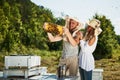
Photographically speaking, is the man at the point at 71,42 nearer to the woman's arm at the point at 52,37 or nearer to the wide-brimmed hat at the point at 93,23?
the woman's arm at the point at 52,37

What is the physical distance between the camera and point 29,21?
114 feet

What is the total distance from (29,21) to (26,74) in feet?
90.9

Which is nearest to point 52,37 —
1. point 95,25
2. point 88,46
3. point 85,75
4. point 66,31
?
point 66,31

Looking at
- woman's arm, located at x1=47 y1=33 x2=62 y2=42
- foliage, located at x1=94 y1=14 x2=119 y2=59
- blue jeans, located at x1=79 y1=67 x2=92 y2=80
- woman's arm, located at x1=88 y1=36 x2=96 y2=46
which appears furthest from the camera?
foliage, located at x1=94 y1=14 x2=119 y2=59

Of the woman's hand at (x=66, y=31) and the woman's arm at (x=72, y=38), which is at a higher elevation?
the woman's hand at (x=66, y=31)

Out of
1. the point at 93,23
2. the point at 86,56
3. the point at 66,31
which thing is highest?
the point at 93,23

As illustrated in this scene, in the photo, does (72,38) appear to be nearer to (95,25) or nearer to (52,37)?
(52,37)

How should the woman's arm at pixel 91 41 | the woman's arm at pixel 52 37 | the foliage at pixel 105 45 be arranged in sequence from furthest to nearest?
the foliage at pixel 105 45 < the woman's arm at pixel 52 37 < the woman's arm at pixel 91 41

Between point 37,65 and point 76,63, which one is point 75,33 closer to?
point 76,63

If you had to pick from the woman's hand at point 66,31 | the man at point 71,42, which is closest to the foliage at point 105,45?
the man at point 71,42

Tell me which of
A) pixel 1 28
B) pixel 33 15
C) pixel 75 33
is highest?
pixel 33 15

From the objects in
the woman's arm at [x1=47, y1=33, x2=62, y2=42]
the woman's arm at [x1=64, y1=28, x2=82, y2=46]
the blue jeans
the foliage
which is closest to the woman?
the blue jeans

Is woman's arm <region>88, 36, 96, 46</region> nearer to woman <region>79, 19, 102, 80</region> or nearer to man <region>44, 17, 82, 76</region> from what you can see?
woman <region>79, 19, 102, 80</region>

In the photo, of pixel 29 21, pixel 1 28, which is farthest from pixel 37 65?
pixel 29 21
